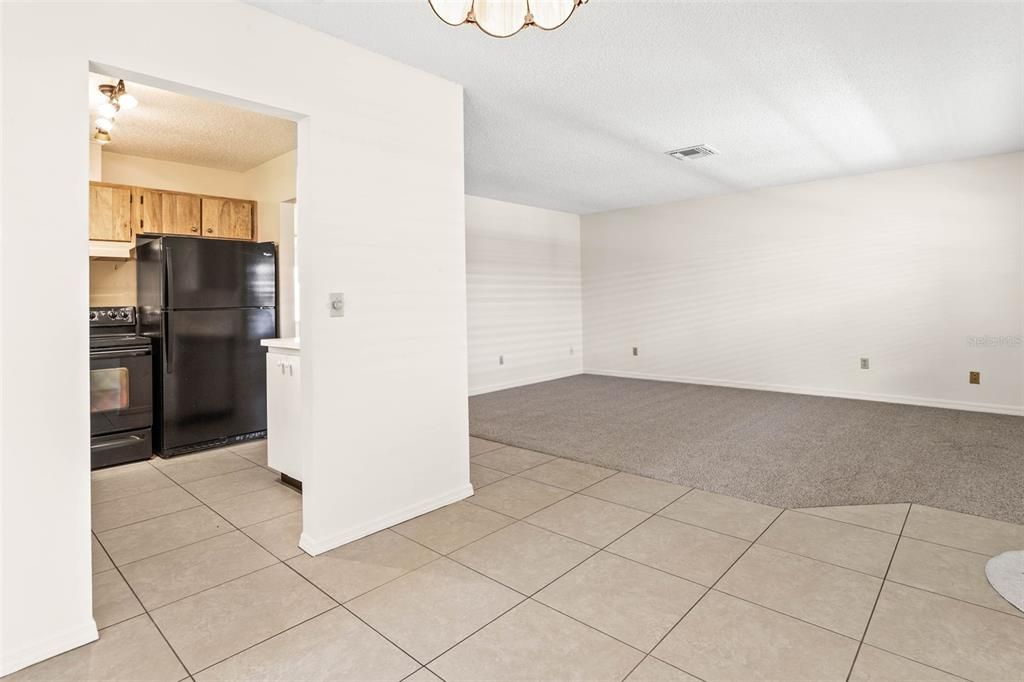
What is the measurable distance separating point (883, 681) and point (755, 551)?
2.64 feet

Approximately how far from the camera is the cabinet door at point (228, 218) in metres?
4.46

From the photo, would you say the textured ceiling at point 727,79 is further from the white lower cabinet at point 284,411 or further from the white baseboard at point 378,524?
the white baseboard at point 378,524

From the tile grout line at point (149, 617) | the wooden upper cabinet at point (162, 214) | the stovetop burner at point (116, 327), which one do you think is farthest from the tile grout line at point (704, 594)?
the wooden upper cabinet at point (162, 214)

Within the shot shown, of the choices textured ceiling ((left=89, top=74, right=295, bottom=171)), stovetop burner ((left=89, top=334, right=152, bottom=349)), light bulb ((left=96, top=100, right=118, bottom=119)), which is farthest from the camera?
stovetop burner ((left=89, top=334, right=152, bottom=349))

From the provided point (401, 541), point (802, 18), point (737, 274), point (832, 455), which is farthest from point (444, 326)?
point (737, 274)

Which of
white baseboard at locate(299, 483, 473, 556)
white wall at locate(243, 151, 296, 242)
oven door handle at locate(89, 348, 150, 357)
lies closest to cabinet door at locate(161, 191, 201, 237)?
white wall at locate(243, 151, 296, 242)

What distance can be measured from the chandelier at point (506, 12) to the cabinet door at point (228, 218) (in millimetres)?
3744

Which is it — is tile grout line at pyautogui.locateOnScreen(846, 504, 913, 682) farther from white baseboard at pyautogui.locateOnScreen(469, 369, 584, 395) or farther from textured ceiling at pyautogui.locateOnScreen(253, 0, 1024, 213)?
white baseboard at pyautogui.locateOnScreen(469, 369, 584, 395)

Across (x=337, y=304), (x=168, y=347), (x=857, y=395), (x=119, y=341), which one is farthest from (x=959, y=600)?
(x=119, y=341)

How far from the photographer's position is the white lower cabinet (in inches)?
120

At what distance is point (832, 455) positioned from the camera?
3648 millimetres

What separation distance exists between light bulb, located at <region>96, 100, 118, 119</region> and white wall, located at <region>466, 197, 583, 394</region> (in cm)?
356

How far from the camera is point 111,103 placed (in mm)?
3131

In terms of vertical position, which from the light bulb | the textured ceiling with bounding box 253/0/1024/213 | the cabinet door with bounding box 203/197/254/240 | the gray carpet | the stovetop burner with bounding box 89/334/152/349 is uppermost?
the textured ceiling with bounding box 253/0/1024/213
